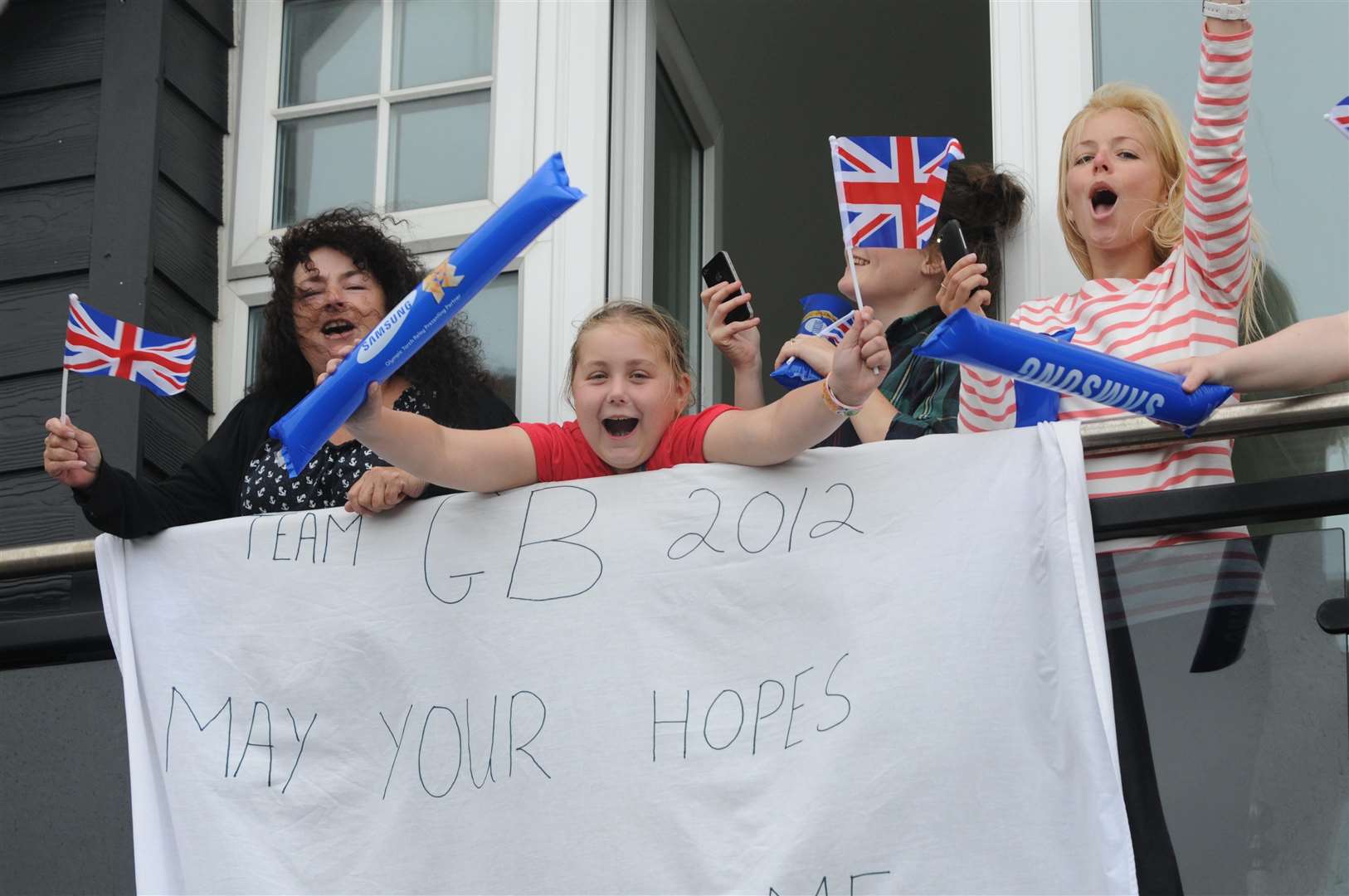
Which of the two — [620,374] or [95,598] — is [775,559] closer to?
[620,374]

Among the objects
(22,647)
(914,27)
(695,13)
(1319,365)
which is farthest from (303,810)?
(914,27)

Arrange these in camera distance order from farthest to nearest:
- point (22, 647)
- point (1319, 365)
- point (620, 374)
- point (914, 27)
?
1. point (914, 27)
2. point (22, 647)
3. point (620, 374)
4. point (1319, 365)

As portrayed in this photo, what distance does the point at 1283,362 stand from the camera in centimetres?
302

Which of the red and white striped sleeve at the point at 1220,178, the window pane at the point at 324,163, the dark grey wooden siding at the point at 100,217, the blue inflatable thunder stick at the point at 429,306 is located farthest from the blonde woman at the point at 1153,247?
the dark grey wooden siding at the point at 100,217

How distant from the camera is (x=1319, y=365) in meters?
3.04

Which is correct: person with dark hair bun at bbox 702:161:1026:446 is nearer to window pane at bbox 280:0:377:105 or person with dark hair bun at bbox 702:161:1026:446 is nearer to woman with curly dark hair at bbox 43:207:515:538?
woman with curly dark hair at bbox 43:207:515:538

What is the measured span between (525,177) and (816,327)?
3.38 feet

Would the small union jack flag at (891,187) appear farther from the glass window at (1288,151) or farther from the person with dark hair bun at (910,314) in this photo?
the glass window at (1288,151)

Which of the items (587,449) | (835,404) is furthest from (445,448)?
(835,404)

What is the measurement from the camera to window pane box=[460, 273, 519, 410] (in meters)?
4.20

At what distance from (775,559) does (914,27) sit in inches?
152

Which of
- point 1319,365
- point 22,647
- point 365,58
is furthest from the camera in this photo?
point 365,58

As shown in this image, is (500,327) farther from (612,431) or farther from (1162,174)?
(1162,174)

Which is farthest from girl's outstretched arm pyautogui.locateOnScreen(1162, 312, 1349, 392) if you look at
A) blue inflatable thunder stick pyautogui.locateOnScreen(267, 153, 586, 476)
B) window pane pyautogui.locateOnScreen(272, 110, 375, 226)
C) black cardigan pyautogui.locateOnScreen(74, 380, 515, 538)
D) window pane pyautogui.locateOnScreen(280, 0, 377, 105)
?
window pane pyautogui.locateOnScreen(280, 0, 377, 105)
